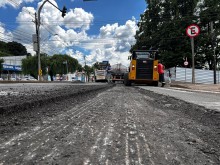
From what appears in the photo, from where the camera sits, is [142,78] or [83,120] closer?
[83,120]

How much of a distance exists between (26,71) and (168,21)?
143 feet

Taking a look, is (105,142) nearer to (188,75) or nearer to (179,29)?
(188,75)

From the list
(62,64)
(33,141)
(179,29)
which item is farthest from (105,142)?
(62,64)

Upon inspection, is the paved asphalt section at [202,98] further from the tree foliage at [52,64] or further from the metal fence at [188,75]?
the tree foliage at [52,64]

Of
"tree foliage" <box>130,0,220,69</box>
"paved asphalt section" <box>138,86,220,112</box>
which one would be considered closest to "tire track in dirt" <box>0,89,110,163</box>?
"paved asphalt section" <box>138,86,220,112</box>

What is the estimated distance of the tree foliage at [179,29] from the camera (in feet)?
129

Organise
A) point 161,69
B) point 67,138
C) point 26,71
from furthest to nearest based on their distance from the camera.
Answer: point 26,71, point 161,69, point 67,138

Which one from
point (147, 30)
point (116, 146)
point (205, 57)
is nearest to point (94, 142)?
point (116, 146)

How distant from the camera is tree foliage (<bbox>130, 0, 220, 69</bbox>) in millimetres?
39422

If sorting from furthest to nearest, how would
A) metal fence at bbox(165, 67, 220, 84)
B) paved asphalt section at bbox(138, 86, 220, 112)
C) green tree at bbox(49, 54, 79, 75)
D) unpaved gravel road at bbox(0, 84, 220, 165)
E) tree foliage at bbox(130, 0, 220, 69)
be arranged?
1. green tree at bbox(49, 54, 79, 75)
2. tree foliage at bbox(130, 0, 220, 69)
3. metal fence at bbox(165, 67, 220, 84)
4. paved asphalt section at bbox(138, 86, 220, 112)
5. unpaved gravel road at bbox(0, 84, 220, 165)

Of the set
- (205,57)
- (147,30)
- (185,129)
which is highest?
(147,30)

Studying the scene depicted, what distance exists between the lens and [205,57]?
134ft

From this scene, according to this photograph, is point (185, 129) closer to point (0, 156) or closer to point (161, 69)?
point (0, 156)

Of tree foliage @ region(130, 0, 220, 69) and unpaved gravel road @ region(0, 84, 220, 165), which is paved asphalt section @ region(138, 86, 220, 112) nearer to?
unpaved gravel road @ region(0, 84, 220, 165)
